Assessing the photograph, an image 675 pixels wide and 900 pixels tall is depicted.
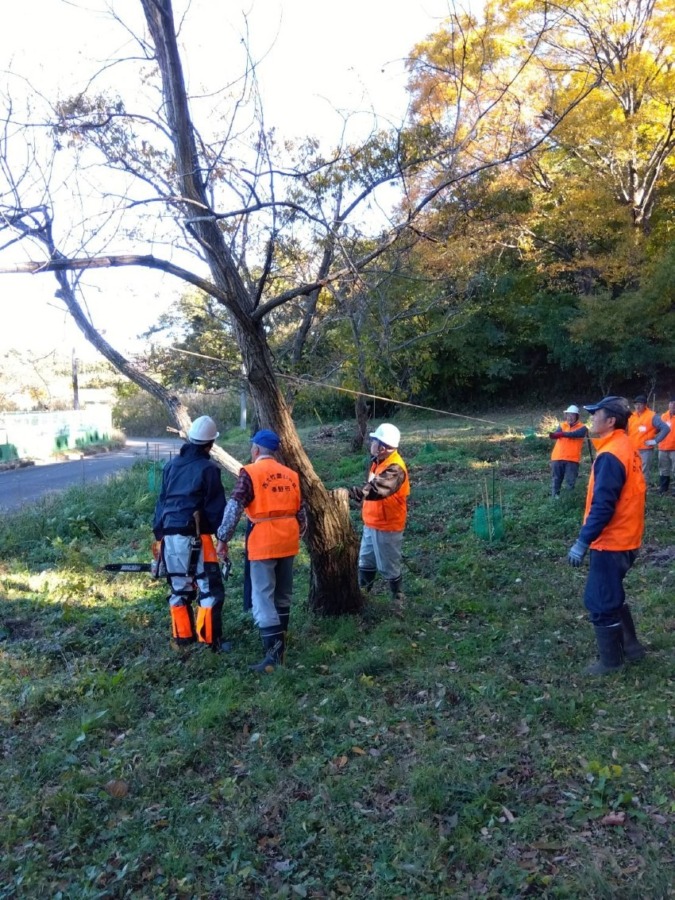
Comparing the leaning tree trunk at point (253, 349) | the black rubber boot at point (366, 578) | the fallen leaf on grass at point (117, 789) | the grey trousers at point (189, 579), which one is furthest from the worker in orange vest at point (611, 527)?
the fallen leaf on grass at point (117, 789)

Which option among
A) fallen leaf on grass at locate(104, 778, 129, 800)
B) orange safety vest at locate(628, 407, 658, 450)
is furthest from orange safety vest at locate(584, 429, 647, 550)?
orange safety vest at locate(628, 407, 658, 450)

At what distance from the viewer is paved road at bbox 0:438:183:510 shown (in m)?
18.6

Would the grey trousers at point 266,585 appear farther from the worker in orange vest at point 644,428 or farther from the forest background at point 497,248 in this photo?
the worker in orange vest at point 644,428

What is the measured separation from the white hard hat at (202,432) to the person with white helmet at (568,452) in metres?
6.72

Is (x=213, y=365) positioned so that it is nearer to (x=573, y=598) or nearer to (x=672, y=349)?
(x=573, y=598)

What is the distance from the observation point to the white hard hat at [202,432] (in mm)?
6020

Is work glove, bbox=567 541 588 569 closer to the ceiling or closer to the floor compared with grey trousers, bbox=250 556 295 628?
closer to the ceiling

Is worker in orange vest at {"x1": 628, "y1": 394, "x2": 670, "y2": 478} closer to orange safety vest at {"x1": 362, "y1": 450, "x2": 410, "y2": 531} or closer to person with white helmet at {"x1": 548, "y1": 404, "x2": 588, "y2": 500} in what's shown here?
person with white helmet at {"x1": 548, "y1": 404, "x2": 588, "y2": 500}

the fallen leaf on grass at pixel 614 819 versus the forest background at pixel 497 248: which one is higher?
the forest background at pixel 497 248

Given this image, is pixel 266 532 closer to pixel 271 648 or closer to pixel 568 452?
pixel 271 648

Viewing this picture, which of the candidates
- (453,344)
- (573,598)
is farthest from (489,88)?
(453,344)

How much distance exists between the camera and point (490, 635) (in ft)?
19.9

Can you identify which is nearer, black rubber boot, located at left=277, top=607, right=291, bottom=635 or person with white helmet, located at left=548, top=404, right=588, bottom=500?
black rubber boot, located at left=277, top=607, right=291, bottom=635

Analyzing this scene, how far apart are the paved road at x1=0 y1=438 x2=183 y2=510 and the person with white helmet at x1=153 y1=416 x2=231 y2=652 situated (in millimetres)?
10634
